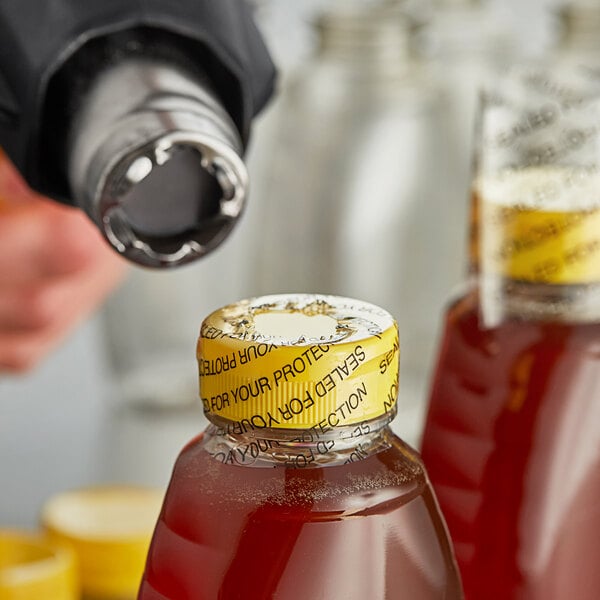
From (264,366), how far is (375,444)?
36 millimetres

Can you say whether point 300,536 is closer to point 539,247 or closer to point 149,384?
point 539,247

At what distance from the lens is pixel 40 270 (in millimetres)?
690

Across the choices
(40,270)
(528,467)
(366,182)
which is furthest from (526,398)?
(366,182)

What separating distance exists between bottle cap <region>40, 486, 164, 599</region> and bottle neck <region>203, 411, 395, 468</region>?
0.31m

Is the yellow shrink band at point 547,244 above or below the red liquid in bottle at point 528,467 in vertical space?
above

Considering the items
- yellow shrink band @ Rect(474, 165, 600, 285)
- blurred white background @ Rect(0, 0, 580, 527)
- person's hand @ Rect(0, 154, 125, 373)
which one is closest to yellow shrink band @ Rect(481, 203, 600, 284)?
yellow shrink band @ Rect(474, 165, 600, 285)

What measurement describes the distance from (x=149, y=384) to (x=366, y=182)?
21 centimetres

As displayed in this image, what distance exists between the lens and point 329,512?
283mm

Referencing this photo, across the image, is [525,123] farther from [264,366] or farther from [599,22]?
[599,22]

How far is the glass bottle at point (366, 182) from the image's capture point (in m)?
0.83

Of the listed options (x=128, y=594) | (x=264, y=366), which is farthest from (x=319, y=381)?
(x=128, y=594)

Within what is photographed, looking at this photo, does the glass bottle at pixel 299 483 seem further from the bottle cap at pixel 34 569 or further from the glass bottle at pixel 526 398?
the bottle cap at pixel 34 569

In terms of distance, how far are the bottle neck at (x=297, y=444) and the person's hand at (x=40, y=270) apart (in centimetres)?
32

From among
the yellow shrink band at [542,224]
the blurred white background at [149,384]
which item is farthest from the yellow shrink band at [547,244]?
the blurred white background at [149,384]
